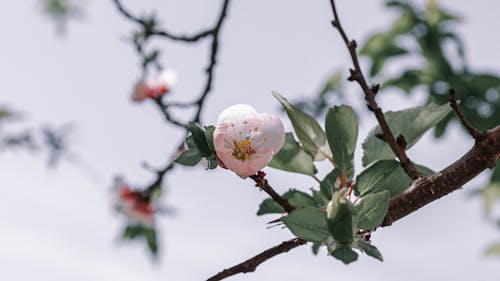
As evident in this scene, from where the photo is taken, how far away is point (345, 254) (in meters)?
0.52

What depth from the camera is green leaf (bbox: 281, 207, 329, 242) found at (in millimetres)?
539

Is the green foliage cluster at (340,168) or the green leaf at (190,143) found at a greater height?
the green leaf at (190,143)

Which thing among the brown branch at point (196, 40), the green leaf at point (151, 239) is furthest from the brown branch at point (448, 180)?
the green leaf at point (151, 239)

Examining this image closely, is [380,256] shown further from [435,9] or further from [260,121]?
[435,9]

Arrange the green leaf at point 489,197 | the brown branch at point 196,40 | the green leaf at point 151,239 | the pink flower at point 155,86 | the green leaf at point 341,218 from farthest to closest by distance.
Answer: the green leaf at point 489,197 < the green leaf at point 151,239 < the pink flower at point 155,86 < the brown branch at point 196,40 < the green leaf at point 341,218

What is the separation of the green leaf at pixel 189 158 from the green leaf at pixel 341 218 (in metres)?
0.14

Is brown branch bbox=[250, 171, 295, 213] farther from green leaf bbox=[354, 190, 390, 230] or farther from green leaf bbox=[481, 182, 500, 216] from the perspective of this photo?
green leaf bbox=[481, 182, 500, 216]

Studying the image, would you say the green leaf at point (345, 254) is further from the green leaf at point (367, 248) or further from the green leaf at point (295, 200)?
the green leaf at point (295, 200)

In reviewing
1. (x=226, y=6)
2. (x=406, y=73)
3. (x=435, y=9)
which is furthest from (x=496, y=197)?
(x=226, y=6)

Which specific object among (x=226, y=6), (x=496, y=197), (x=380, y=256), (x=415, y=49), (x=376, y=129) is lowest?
(x=380, y=256)

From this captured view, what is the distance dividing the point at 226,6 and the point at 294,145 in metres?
0.91

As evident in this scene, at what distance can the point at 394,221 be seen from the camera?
1.96 feet

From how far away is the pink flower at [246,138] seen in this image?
0.57 m

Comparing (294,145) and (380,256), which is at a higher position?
(294,145)
